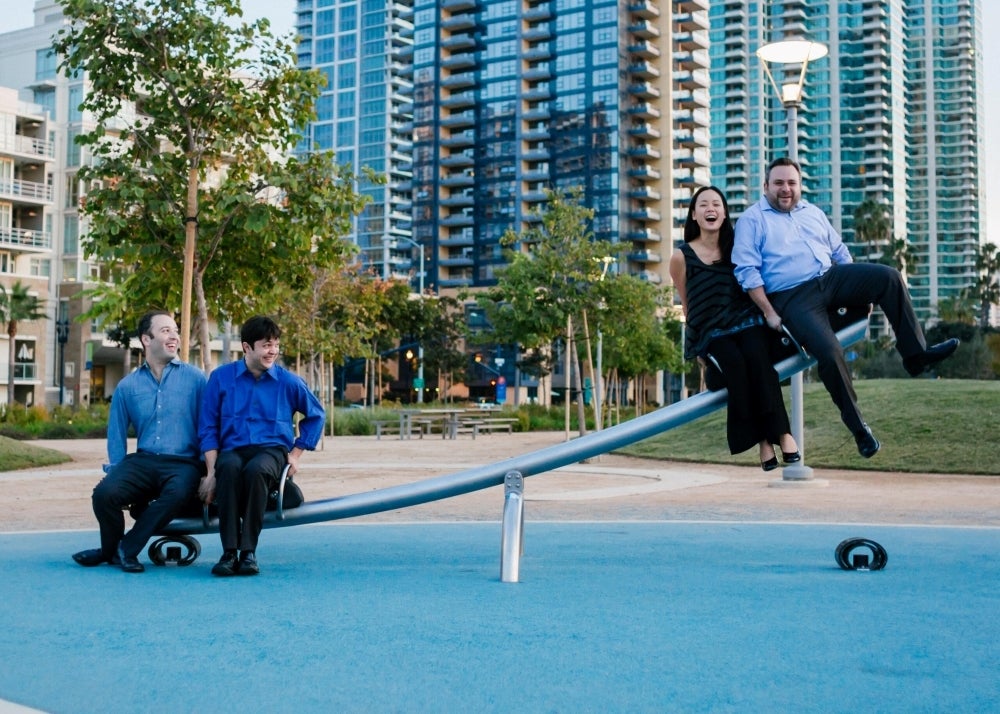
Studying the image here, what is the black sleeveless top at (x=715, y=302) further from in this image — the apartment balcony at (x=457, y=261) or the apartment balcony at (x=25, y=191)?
the apartment balcony at (x=457, y=261)

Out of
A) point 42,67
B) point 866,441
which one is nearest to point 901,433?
point 866,441

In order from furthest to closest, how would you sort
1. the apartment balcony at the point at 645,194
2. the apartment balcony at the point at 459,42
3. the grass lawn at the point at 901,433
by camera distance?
the apartment balcony at the point at 459,42, the apartment balcony at the point at 645,194, the grass lawn at the point at 901,433

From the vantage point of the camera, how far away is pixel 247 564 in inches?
249

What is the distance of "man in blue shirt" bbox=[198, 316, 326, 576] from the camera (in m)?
6.28

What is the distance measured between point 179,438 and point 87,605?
158 cm

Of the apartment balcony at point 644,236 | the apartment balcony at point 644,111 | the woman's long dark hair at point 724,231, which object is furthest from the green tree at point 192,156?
the apartment balcony at point 644,111

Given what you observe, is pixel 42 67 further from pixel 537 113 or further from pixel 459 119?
pixel 537 113

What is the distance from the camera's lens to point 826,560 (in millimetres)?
7043

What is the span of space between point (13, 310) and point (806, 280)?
59.6 metres

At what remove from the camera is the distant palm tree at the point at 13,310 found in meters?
57.0

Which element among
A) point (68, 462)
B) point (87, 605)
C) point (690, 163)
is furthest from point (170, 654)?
point (690, 163)

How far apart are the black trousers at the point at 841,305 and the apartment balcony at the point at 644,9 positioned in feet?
357

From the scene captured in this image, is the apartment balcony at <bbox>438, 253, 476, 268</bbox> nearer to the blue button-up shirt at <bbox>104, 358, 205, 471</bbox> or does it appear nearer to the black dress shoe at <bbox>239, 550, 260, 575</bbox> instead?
the blue button-up shirt at <bbox>104, 358, 205, 471</bbox>

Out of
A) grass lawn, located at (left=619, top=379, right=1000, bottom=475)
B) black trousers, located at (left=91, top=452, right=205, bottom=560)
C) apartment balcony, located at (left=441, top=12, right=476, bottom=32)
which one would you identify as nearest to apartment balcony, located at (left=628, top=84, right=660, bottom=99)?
apartment balcony, located at (left=441, top=12, right=476, bottom=32)
